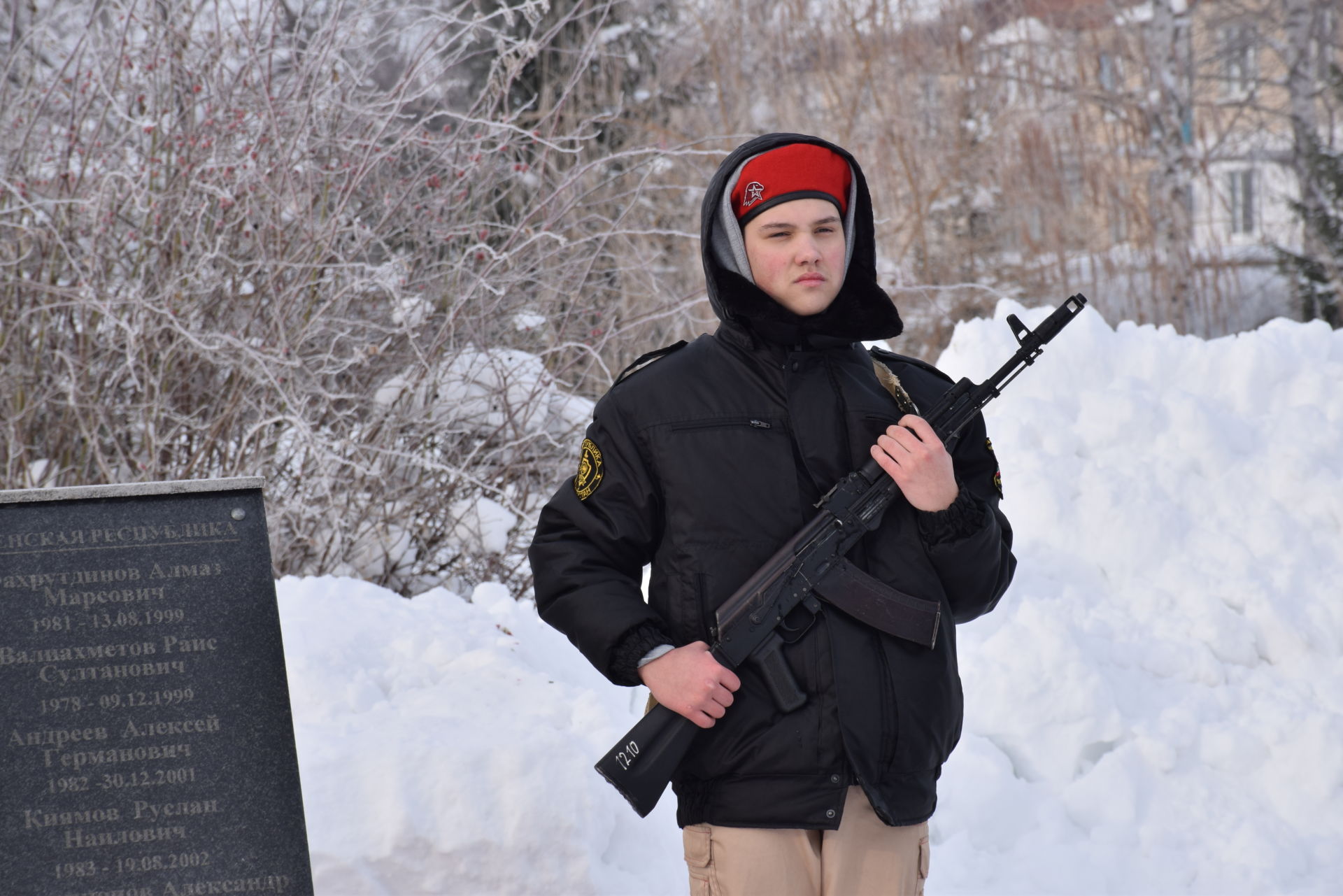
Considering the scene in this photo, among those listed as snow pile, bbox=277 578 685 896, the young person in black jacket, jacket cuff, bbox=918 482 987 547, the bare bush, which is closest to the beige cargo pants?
the young person in black jacket

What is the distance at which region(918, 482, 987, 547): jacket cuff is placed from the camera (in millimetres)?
2135

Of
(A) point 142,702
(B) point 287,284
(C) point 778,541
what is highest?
(B) point 287,284

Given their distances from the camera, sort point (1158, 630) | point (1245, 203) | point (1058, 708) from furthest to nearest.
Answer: point (1245, 203) < point (1158, 630) < point (1058, 708)

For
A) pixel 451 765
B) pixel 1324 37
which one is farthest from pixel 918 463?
pixel 1324 37

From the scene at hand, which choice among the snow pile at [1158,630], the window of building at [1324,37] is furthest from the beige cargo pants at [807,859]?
the window of building at [1324,37]

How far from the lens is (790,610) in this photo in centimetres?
209

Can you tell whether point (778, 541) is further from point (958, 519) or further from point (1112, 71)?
point (1112, 71)

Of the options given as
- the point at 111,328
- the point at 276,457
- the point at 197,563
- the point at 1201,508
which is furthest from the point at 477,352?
the point at 1201,508

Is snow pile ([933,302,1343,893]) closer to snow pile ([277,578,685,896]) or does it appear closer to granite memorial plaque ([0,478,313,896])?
snow pile ([277,578,685,896])

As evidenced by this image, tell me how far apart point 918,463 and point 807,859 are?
71 centimetres

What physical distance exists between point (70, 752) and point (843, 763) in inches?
66.8

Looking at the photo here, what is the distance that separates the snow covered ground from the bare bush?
36.5 inches

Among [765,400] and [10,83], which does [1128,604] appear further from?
[10,83]

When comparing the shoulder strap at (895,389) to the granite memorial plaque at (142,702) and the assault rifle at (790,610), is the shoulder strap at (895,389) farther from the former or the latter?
the granite memorial plaque at (142,702)
